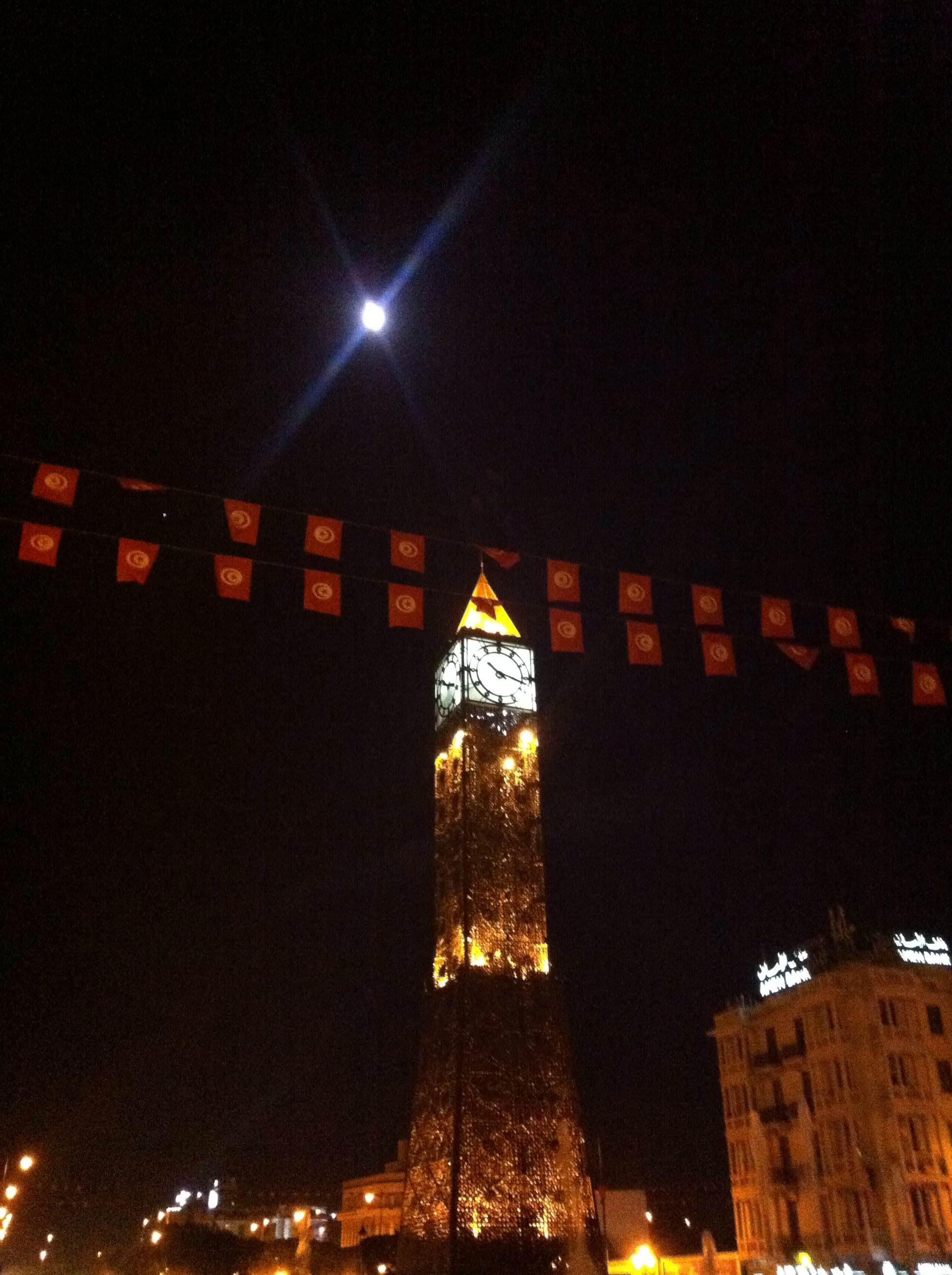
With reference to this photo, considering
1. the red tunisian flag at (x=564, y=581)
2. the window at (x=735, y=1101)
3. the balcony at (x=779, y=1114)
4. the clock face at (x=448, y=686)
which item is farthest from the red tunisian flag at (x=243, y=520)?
the window at (x=735, y=1101)

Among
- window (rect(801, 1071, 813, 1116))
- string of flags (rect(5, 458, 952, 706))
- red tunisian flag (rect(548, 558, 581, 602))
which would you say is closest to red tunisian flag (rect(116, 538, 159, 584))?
string of flags (rect(5, 458, 952, 706))

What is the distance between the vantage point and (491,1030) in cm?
2344

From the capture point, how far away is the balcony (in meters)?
37.6

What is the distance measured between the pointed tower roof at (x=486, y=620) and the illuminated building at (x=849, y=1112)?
18.1 meters

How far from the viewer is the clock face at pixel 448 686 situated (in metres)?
28.0

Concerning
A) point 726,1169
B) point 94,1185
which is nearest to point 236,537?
point 726,1169

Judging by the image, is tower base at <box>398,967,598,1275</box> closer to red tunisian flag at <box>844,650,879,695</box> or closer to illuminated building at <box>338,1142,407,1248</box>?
red tunisian flag at <box>844,650,879,695</box>

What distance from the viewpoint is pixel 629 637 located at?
1708 cm

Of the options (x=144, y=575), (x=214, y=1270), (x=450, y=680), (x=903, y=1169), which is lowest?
(x=214, y=1270)

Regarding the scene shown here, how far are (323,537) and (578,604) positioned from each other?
4.17 m

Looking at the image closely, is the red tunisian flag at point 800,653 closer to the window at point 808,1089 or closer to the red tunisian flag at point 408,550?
the red tunisian flag at point 408,550

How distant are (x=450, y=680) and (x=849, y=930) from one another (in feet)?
64.6

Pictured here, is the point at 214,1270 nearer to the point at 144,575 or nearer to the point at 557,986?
the point at 557,986

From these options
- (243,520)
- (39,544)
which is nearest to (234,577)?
(243,520)
